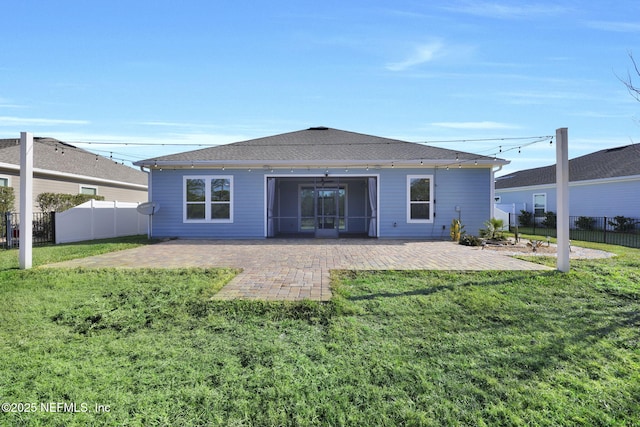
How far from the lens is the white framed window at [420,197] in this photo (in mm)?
12469

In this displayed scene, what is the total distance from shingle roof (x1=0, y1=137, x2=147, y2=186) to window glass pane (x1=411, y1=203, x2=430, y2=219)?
1417cm

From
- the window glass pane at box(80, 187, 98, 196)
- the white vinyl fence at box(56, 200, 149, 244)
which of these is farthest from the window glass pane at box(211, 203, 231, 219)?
the window glass pane at box(80, 187, 98, 196)

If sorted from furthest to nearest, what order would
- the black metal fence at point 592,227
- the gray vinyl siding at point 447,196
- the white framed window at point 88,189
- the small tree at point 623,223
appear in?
the white framed window at point 88,189
the small tree at point 623,223
the black metal fence at point 592,227
the gray vinyl siding at point 447,196

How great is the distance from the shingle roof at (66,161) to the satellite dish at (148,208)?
13.6 feet

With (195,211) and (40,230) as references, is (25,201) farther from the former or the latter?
(40,230)

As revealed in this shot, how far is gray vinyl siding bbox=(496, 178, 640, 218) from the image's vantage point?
15801 mm

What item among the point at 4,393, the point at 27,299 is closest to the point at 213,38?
the point at 27,299

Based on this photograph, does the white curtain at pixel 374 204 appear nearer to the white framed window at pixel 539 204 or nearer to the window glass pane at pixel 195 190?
the window glass pane at pixel 195 190

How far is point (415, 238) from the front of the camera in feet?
40.9

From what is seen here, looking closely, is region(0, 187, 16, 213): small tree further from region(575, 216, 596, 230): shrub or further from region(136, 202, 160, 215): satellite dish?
region(575, 216, 596, 230): shrub

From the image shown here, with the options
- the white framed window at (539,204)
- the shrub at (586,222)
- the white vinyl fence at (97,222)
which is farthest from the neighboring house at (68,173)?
the white framed window at (539,204)

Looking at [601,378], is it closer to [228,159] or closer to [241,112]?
[228,159]

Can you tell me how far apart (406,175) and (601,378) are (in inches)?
407

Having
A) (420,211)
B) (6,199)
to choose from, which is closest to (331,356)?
(420,211)
